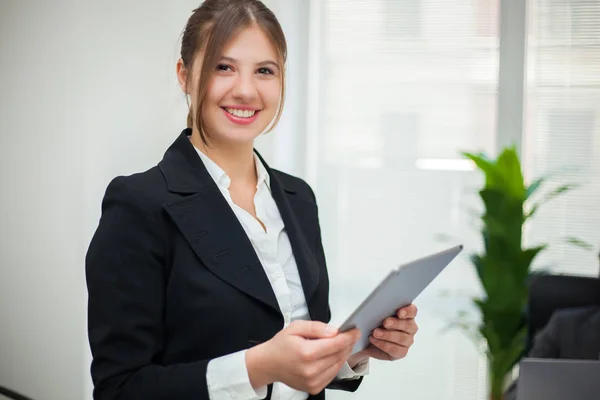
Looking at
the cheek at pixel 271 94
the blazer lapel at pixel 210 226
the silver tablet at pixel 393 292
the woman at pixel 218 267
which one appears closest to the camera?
the silver tablet at pixel 393 292

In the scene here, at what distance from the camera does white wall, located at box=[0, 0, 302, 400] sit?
316 centimetres

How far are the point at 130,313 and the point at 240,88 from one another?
1.51 ft

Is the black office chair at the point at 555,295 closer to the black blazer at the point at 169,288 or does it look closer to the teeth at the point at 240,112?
the black blazer at the point at 169,288

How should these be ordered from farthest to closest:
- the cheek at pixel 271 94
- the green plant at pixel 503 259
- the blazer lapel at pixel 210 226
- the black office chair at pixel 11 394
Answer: the black office chair at pixel 11 394
the green plant at pixel 503 259
the cheek at pixel 271 94
the blazer lapel at pixel 210 226

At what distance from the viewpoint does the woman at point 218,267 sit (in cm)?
120

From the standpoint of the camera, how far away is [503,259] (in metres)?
3.13

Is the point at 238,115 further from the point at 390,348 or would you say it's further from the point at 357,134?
the point at 357,134

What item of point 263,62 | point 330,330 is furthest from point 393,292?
point 263,62

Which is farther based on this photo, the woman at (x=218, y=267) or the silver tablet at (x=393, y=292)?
the woman at (x=218, y=267)

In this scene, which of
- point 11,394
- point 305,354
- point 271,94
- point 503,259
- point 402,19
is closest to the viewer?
point 305,354

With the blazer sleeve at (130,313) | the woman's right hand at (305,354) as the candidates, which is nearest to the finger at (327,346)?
the woman's right hand at (305,354)

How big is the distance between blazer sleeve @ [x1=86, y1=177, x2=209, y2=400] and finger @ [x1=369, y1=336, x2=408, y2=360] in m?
0.35

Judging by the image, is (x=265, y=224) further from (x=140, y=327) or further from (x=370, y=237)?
(x=370, y=237)

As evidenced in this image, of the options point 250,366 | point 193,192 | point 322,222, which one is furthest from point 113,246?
point 322,222
